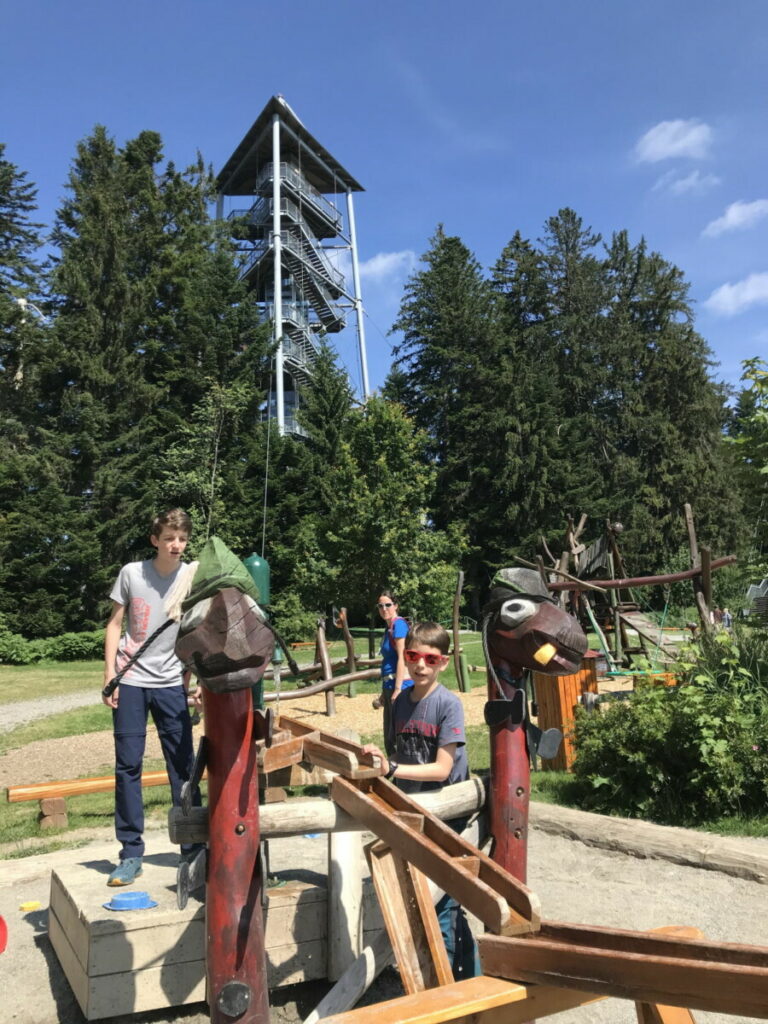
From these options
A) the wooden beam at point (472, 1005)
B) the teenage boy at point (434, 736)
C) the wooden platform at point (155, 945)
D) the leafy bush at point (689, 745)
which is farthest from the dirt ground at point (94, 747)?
the wooden beam at point (472, 1005)

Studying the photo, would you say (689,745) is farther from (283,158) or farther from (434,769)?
(283,158)

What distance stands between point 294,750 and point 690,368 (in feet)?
141

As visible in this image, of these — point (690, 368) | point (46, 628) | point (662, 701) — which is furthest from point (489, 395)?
point (662, 701)

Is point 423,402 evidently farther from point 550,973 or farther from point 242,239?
point 550,973

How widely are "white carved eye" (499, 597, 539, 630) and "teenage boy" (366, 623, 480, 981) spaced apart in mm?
384

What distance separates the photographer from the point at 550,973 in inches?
66.2

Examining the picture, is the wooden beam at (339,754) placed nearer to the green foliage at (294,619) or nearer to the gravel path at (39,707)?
the gravel path at (39,707)

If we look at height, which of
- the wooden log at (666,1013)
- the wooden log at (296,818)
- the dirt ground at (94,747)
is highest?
the wooden log at (296,818)

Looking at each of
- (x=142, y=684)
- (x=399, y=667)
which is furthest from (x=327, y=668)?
(x=142, y=684)

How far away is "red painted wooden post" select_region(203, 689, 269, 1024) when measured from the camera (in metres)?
2.34

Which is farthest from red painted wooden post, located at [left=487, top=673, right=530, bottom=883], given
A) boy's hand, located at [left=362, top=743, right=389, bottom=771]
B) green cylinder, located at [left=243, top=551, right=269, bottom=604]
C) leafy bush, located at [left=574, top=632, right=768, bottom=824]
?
leafy bush, located at [left=574, top=632, right=768, bottom=824]

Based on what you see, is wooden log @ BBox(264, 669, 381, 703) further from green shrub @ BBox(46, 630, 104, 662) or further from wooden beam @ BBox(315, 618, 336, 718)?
green shrub @ BBox(46, 630, 104, 662)

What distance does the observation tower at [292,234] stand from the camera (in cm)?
3422

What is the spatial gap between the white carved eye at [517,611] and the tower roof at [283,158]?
37364 millimetres
